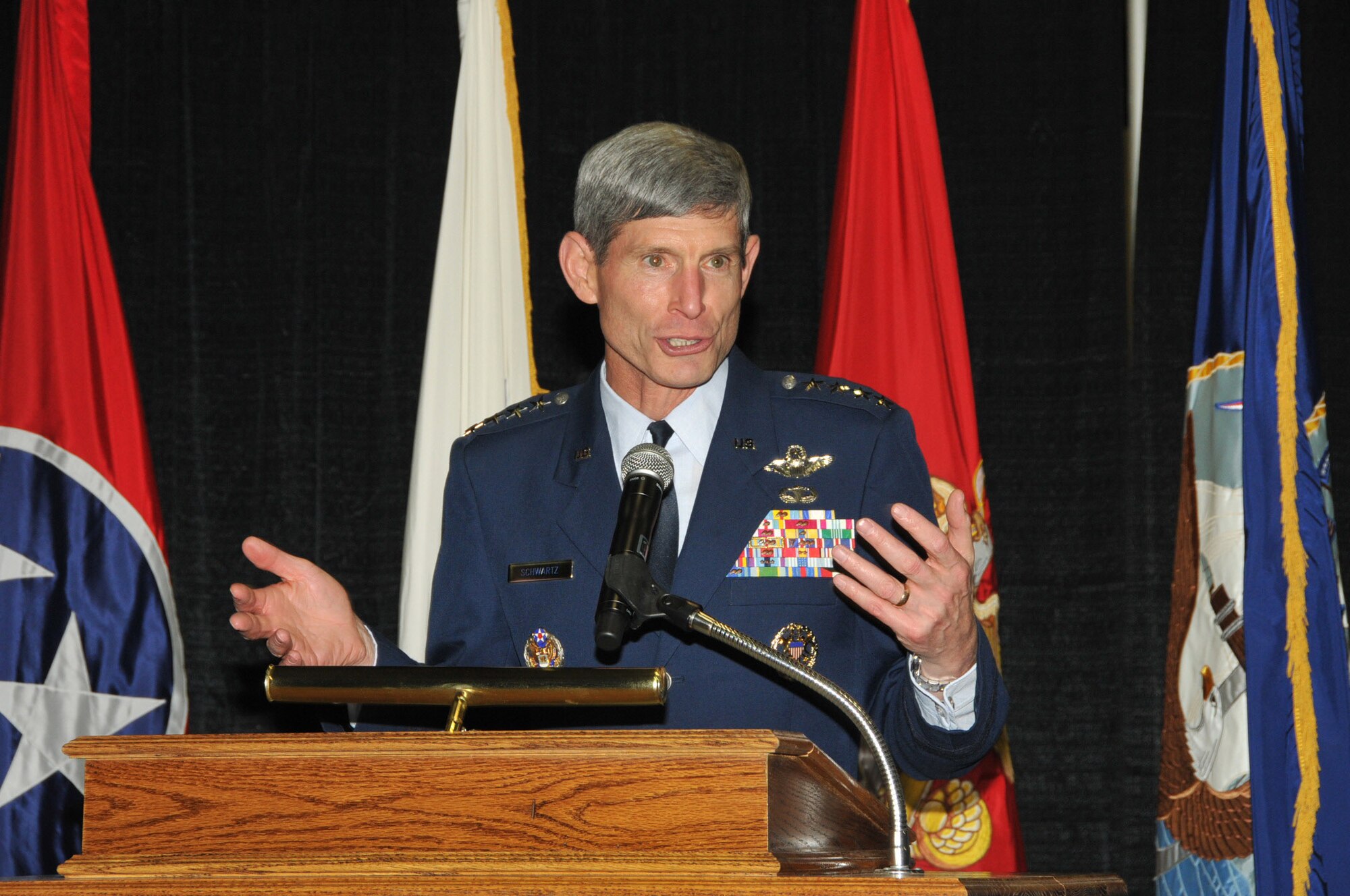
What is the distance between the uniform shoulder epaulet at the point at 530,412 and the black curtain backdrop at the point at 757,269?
1.05m

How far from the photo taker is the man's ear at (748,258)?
2.06 meters

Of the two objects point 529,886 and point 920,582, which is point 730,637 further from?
point 529,886

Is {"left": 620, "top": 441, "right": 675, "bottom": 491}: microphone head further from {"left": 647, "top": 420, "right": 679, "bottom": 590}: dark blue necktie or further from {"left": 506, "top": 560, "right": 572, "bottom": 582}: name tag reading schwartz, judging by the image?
{"left": 506, "top": 560, "right": 572, "bottom": 582}: name tag reading schwartz

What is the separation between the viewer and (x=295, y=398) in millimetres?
3377

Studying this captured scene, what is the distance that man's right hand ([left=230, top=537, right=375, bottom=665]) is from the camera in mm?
1559

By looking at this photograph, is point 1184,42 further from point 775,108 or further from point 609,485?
point 609,485

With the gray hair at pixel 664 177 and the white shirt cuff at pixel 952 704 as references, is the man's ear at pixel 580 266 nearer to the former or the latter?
the gray hair at pixel 664 177

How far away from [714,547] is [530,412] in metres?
0.51

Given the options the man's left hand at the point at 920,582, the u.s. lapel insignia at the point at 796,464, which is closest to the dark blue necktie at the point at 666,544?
the u.s. lapel insignia at the point at 796,464

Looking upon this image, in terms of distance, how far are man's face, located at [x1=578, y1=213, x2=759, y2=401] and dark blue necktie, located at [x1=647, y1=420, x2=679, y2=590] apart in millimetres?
204

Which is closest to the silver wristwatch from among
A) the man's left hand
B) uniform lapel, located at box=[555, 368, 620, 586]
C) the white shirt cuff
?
the white shirt cuff

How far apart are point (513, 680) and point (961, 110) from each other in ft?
7.80

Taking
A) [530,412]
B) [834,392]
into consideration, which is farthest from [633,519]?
[530,412]

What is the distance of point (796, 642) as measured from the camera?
186cm
